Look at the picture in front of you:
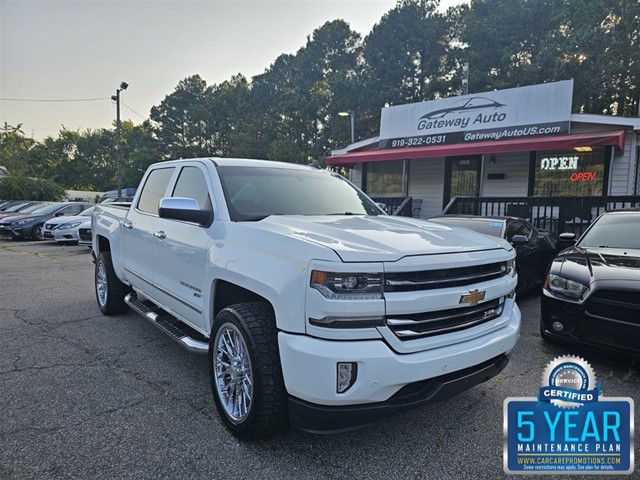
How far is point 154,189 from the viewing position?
179 inches

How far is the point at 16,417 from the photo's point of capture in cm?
290

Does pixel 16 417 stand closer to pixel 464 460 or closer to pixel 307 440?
pixel 307 440

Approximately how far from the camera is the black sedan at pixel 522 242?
6316 millimetres

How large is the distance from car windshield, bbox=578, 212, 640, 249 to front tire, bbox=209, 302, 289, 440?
445 centimetres

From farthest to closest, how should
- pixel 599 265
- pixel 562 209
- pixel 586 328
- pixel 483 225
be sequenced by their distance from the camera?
pixel 562 209
pixel 483 225
pixel 599 265
pixel 586 328

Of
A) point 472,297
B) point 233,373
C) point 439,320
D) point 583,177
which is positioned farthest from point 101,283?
point 583,177

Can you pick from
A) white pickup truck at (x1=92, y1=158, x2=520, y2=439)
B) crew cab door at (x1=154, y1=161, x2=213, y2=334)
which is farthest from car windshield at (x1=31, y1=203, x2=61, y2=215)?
white pickup truck at (x1=92, y1=158, x2=520, y2=439)

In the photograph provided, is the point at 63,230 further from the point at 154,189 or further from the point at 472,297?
the point at 472,297

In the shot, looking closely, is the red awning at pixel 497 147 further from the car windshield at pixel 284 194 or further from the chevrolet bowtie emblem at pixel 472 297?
the chevrolet bowtie emblem at pixel 472 297

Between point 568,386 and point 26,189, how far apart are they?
109 feet

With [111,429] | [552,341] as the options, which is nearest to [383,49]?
[552,341]

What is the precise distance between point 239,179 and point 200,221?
58 cm

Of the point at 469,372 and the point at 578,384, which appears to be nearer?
the point at 469,372

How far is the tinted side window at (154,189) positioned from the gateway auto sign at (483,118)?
35.2ft
